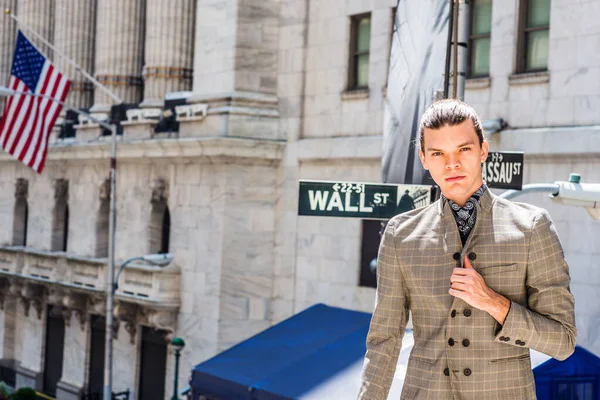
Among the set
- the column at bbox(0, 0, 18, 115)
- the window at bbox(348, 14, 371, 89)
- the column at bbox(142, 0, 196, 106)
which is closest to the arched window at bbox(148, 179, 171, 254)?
the column at bbox(142, 0, 196, 106)

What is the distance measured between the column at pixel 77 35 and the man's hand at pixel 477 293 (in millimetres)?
30281

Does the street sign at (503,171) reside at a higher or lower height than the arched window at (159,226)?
higher

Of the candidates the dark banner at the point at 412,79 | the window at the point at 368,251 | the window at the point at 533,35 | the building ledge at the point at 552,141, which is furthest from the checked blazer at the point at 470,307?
the window at the point at 368,251

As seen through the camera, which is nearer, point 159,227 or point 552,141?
point 552,141

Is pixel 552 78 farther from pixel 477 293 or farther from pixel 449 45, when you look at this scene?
pixel 477 293

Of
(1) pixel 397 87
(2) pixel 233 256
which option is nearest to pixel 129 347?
(2) pixel 233 256

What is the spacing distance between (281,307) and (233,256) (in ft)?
5.13

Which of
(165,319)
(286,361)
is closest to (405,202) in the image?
(286,361)

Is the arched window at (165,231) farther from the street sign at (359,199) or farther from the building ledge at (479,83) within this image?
the street sign at (359,199)

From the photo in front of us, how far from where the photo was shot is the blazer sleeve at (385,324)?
394 cm

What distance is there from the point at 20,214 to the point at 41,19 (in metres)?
6.32

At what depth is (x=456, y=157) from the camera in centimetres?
376

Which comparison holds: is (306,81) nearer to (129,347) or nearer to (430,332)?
(129,347)

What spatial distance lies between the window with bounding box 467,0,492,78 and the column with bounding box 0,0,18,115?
70.7 feet
